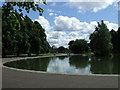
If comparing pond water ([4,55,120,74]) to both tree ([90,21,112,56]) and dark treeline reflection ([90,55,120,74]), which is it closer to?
dark treeline reflection ([90,55,120,74])

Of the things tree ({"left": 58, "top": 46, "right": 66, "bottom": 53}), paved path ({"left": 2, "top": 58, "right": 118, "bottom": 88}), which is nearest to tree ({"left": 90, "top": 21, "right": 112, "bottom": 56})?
paved path ({"left": 2, "top": 58, "right": 118, "bottom": 88})

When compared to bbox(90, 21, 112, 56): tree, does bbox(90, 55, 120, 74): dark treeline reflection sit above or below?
below

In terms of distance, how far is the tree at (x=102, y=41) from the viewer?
57656 millimetres

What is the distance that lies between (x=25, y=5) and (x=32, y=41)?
48935mm

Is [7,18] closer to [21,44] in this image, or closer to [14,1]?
[14,1]

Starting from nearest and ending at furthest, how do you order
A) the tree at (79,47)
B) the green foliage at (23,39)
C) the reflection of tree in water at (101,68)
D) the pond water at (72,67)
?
the reflection of tree in water at (101,68) < the pond water at (72,67) < the green foliage at (23,39) < the tree at (79,47)

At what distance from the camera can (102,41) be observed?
2277 inches

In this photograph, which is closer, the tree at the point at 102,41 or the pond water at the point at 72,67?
the pond water at the point at 72,67

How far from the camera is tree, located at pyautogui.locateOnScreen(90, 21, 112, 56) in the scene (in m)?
57.7

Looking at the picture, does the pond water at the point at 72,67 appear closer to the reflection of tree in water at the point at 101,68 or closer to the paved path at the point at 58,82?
the reflection of tree in water at the point at 101,68

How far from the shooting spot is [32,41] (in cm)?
5347

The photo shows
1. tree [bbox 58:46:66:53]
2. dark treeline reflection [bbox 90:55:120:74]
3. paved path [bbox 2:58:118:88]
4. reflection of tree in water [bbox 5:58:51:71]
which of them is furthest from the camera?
tree [bbox 58:46:66:53]

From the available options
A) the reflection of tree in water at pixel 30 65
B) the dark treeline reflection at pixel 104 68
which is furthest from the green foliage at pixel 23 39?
the dark treeline reflection at pixel 104 68

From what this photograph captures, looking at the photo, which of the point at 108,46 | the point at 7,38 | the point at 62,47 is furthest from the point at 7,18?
the point at 62,47
